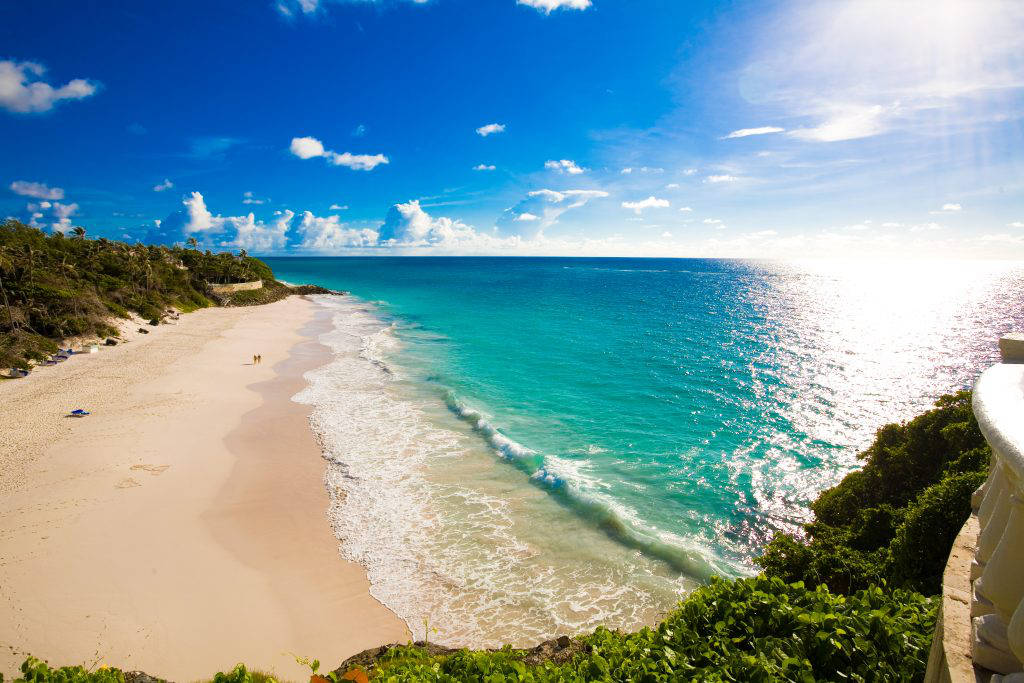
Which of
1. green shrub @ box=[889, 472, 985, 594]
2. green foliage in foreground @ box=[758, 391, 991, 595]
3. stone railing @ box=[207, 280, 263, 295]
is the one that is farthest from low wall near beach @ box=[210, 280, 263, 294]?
green shrub @ box=[889, 472, 985, 594]

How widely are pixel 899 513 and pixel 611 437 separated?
13.2 metres

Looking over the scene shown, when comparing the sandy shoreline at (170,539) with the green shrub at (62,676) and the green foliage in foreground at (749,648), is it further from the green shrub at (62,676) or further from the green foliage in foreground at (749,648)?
the green foliage in foreground at (749,648)

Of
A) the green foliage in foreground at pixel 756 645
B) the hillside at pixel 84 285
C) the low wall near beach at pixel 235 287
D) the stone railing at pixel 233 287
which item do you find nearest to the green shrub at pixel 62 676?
the green foliage in foreground at pixel 756 645

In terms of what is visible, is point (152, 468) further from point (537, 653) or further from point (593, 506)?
point (537, 653)

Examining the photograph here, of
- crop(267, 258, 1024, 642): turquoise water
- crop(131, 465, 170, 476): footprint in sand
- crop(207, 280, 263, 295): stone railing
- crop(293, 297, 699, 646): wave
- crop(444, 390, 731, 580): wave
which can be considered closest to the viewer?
crop(293, 297, 699, 646): wave

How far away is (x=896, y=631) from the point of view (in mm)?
4816

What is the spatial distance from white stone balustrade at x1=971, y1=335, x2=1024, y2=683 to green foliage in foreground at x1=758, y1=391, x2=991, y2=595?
5.78m

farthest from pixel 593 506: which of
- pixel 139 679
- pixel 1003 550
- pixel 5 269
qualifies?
pixel 5 269

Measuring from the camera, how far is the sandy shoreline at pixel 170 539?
10562mm

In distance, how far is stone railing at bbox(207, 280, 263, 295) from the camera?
70.1m

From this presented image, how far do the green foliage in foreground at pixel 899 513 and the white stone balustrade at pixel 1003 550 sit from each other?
19.0 ft

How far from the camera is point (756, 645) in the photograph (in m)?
5.29

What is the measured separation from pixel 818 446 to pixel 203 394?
1318 inches

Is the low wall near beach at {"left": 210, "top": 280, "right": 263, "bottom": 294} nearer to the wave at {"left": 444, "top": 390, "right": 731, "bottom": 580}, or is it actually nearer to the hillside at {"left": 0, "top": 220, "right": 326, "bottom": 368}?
the hillside at {"left": 0, "top": 220, "right": 326, "bottom": 368}
